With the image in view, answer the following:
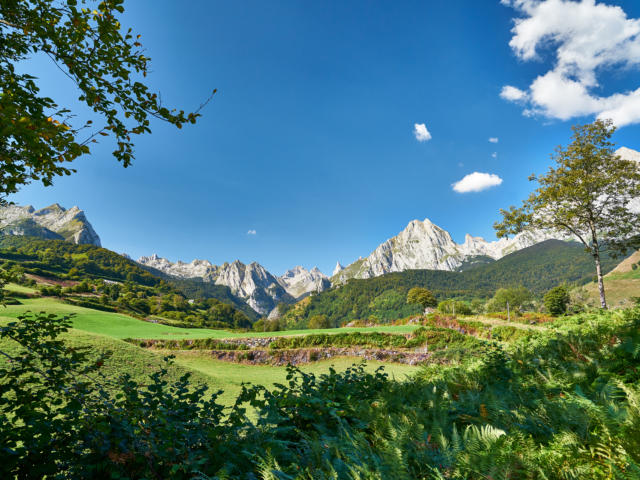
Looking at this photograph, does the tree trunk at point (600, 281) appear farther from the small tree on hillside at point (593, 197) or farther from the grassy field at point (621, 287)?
the grassy field at point (621, 287)

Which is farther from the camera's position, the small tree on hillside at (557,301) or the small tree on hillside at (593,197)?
the small tree on hillside at (557,301)

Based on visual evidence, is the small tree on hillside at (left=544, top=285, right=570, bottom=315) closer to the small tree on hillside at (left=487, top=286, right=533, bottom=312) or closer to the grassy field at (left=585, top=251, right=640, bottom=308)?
the small tree on hillside at (left=487, top=286, right=533, bottom=312)

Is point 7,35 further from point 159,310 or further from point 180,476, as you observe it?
point 159,310

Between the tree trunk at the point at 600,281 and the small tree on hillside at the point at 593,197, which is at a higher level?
the small tree on hillside at the point at 593,197

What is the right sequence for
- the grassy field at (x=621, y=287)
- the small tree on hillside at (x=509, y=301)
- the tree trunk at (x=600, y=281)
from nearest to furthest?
the tree trunk at (x=600, y=281) < the small tree on hillside at (x=509, y=301) < the grassy field at (x=621, y=287)

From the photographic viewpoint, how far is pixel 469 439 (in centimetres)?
145

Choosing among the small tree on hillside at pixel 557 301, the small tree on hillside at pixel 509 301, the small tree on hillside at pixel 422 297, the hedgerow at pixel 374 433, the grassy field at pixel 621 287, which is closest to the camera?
the hedgerow at pixel 374 433

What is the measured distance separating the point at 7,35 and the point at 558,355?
8.13 m

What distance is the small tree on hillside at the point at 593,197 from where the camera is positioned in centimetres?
1497

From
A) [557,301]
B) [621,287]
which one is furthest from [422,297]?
[621,287]

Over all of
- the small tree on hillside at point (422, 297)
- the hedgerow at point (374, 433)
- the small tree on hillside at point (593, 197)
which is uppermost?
the small tree on hillside at point (593, 197)

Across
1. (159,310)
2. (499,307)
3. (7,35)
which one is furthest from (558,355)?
(159,310)

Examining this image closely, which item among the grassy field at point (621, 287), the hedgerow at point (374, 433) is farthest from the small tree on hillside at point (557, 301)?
the grassy field at point (621, 287)

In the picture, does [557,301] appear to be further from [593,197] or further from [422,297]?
[593,197]
